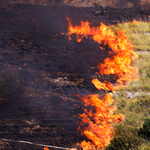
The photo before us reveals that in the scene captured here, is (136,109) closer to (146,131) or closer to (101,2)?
(146,131)

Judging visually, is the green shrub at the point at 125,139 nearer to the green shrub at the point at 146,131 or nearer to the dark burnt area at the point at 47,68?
the green shrub at the point at 146,131

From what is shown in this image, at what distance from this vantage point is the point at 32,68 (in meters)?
10.8

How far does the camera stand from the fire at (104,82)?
782cm

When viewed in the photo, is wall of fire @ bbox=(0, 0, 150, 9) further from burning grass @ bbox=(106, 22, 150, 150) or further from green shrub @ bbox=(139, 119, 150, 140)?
green shrub @ bbox=(139, 119, 150, 140)

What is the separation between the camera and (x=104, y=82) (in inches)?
410

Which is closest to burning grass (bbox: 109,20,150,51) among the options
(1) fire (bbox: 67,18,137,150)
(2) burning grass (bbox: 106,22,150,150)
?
(2) burning grass (bbox: 106,22,150,150)

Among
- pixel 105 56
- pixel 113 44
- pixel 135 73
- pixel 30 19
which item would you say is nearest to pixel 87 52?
pixel 105 56

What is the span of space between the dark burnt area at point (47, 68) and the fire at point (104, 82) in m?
0.43

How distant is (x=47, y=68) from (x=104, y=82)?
3947 mm

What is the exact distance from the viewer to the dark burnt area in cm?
793

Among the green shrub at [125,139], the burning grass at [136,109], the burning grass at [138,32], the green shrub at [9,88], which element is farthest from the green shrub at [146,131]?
the burning grass at [138,32]

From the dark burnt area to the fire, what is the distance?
431mm

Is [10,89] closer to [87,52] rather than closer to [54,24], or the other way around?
[87,52]

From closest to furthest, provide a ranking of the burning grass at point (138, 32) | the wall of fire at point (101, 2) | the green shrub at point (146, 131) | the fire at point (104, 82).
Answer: the green shrub at point (146, 131)
the fire at point (104, 82)
the burning grass at point (138, 32)
the wall of fire at point (101, 2)
